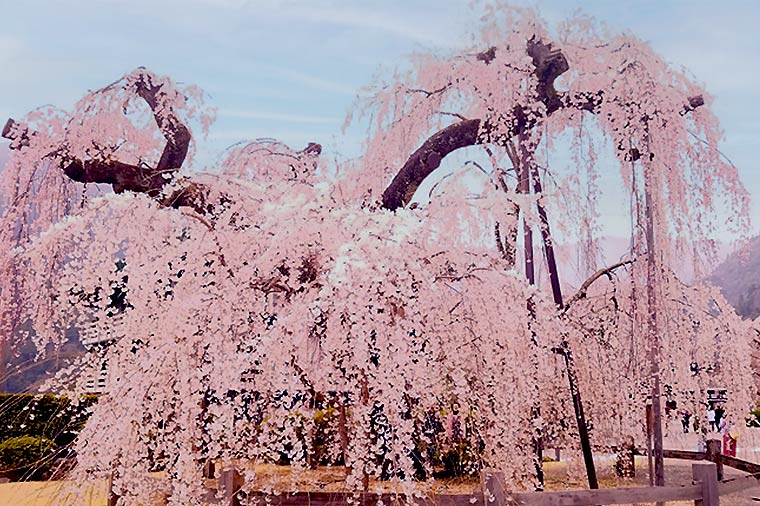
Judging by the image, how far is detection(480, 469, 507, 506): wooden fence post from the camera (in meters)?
4.84

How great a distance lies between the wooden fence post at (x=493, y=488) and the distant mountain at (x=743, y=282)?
3083 cm

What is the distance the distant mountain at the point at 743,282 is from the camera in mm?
32531

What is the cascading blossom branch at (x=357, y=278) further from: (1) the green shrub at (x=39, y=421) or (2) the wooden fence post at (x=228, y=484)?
(1) the green shrub at (x=39, y=421)

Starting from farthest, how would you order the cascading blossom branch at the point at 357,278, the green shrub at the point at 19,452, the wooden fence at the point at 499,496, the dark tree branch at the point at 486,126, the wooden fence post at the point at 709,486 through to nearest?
1. the green shrub at the point at 19,452
2. the dark tree branch at the point at 486,126
3. the wooden fence post at the point at 709,486
4. the wooden fence at the point at 499,496
5. the cascading blossom branch at the point at 357,278

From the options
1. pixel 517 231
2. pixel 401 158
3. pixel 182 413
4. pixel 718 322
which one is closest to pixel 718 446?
pixel 718 322

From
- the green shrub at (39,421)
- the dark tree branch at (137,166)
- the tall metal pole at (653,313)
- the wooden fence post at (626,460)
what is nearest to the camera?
the tall metal pole at (653,313)

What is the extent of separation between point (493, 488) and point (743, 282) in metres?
40.9

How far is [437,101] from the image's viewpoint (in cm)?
898

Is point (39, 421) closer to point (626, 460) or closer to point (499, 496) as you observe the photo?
point (626, 460)

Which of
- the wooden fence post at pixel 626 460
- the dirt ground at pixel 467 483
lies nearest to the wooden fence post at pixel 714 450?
the dirt ground at pixel 467 483

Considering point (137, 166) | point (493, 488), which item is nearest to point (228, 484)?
point (493, 488)

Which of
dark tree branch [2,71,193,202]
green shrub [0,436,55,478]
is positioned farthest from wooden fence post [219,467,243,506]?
green shrub [0,436,55,478]

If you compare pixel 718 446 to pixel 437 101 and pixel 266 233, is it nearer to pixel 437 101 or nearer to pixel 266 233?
pixel 437 101

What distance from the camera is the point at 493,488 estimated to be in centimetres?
489
